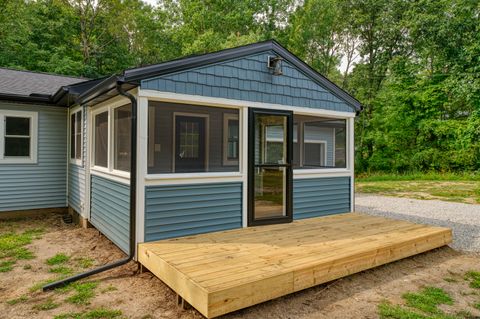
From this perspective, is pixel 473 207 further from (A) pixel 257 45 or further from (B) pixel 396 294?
(A) pixel 257 45

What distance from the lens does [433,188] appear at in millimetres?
11883

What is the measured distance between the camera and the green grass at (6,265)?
12.4 feet

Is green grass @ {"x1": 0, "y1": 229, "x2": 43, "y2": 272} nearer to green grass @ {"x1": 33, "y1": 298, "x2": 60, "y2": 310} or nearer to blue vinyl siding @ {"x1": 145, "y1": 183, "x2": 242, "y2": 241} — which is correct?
green grass @ {"x1": 33, "y1": 298, "x2": 60, "y2": 310}

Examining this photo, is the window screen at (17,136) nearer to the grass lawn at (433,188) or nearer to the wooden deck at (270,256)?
the wooden deck at (270,256)

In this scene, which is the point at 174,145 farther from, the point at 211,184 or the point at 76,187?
the point at 211,184

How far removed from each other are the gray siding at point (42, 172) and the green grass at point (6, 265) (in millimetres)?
2892

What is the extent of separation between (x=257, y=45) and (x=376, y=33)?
17.5 m

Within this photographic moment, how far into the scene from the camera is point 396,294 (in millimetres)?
3248

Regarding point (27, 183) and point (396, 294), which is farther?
point (27, 183)

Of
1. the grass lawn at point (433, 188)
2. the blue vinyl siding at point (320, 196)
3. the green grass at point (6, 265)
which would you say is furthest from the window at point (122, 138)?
the grass lawn at point (433, 188)

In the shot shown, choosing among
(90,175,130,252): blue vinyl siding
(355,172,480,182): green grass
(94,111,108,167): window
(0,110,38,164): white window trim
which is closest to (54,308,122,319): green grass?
(90,175,130,252): blue vinyl siding

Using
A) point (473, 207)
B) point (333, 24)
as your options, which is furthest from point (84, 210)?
point (333, 24)

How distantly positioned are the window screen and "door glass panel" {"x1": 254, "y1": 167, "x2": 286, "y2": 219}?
4.91 m

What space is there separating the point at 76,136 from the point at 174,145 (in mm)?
2209
